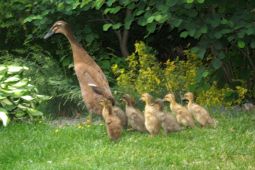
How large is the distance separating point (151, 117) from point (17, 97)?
2.69 m

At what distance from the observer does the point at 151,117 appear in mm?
8492

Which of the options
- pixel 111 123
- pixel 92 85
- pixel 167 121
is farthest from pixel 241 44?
pixel 111 123

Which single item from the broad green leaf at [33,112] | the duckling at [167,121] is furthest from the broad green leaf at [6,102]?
the duckling at [167,121]

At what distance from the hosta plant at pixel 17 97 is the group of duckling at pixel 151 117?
1656mm

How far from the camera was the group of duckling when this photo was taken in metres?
8.48

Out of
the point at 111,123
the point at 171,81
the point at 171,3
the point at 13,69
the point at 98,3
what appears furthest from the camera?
the point at 171,81

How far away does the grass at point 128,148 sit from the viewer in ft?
24.2

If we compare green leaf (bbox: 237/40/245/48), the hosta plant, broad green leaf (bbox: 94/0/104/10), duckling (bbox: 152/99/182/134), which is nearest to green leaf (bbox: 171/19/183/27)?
green leaf (bbox: 237/40/245/48)

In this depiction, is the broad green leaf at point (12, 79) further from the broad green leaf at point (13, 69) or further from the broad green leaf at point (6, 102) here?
the broad green leaf at point (6, 102)

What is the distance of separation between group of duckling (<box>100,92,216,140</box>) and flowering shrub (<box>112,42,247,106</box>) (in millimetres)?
1631

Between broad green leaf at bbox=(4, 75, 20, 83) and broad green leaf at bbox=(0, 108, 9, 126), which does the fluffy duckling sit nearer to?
broad green leaf at bbox=(0, 108, 9, 126)

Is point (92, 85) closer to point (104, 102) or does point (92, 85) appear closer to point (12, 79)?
point (104, 102)

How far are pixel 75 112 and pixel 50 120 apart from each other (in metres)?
0.73

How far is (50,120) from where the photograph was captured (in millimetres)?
10586
